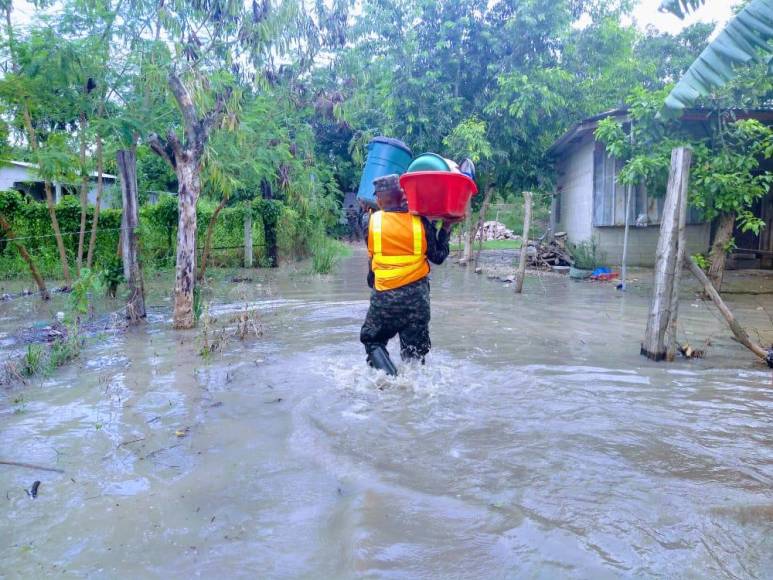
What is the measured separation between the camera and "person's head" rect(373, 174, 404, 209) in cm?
451

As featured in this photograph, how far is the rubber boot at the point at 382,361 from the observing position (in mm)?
4883

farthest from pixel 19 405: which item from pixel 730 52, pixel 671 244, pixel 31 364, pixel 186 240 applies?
pixel 730 52

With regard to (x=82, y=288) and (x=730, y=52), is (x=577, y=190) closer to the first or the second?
(x=730, y=52)

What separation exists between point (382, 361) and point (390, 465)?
156 cm

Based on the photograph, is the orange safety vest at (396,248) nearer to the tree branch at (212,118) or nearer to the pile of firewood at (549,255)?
the tree branch at (212,118)

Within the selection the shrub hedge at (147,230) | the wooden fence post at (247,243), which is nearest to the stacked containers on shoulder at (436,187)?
the shrub hedge at (147,230)

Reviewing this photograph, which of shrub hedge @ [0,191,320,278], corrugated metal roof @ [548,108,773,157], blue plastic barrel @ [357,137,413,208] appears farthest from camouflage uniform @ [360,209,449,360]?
shrub hedge @ [0,191,320,278]

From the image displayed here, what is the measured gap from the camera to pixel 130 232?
7.66 meters

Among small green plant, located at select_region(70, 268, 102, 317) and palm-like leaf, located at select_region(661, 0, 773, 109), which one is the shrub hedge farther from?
palm-like leaf, located at select_region(661, 0, 773, 109)

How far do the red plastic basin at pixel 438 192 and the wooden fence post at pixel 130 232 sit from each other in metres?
4.74

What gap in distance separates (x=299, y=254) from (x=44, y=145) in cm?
1033

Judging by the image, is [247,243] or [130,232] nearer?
[130,232]

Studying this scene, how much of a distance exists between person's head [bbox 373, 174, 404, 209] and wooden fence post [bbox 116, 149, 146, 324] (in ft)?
14.4

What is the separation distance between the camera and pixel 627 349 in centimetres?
638
